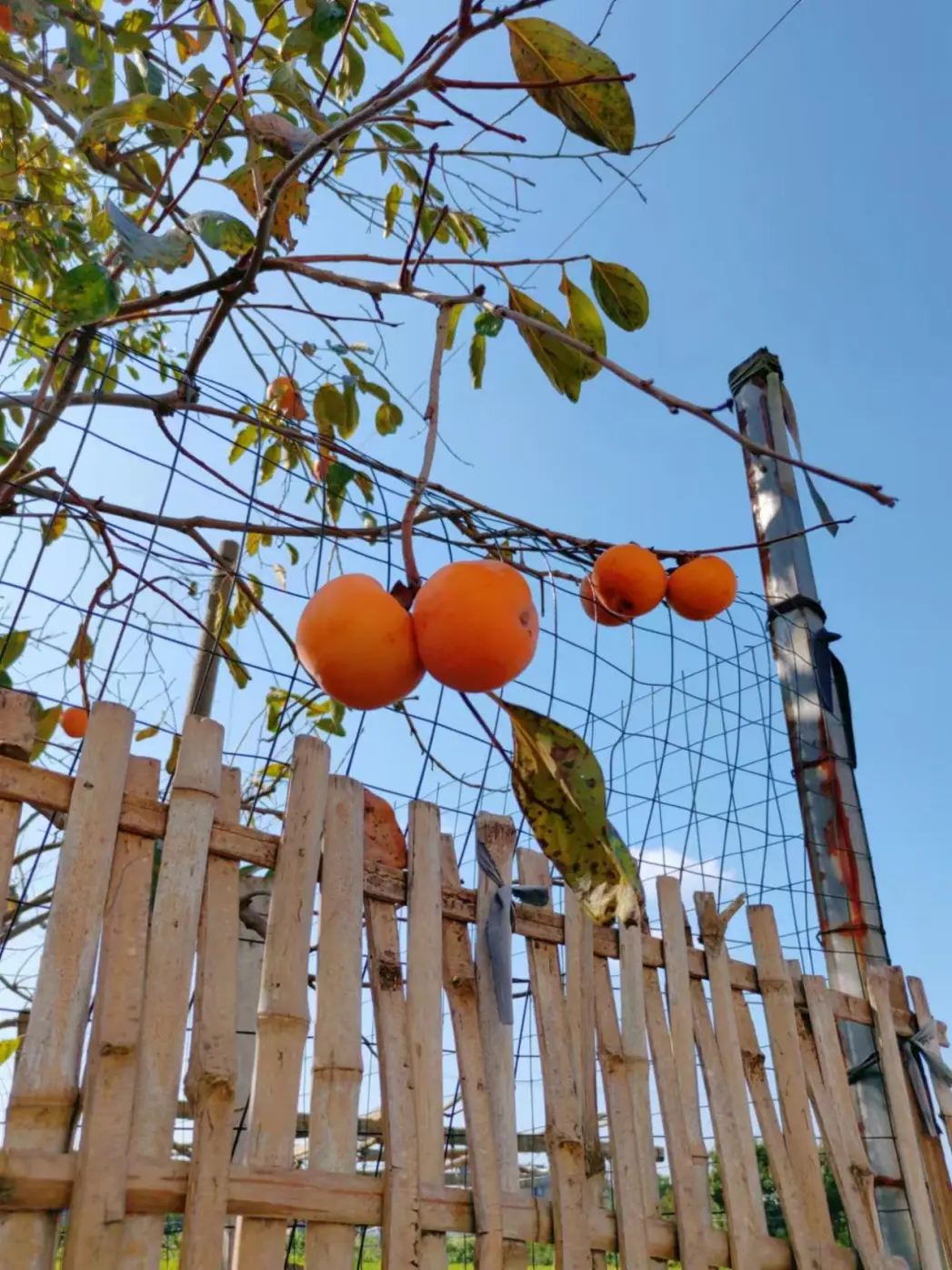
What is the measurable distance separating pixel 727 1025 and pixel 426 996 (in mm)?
670

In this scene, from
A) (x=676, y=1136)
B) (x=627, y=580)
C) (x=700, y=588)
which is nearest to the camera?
(x=627, y=580)

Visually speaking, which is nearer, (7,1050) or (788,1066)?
(7,1050)

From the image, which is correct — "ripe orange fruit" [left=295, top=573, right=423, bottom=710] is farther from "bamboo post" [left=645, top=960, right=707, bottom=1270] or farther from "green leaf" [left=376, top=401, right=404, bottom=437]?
"green leaf" [left=376, top=401, right=404, bottom=437]

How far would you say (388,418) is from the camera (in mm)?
2221

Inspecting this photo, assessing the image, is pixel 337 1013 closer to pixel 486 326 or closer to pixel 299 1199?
pixel 299 1199

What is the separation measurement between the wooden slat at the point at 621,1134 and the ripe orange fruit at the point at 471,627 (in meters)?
0.92

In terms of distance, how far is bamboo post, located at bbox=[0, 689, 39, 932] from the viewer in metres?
1.07

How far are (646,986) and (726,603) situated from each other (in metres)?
0.68

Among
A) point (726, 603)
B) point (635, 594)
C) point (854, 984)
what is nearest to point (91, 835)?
point (635, 594)

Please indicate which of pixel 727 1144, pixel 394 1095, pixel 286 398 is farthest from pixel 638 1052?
pixel 286 398

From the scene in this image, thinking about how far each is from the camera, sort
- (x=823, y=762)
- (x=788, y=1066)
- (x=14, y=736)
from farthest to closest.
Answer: (x=823, y=762), (x=788, y=1066), (x=14, y=736)

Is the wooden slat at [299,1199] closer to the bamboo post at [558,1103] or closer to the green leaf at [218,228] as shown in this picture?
the bamboo post at [558,1103]

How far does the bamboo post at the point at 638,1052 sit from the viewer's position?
1.46 metres

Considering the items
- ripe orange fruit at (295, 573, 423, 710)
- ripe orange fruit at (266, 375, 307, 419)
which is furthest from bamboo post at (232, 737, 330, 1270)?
ripe orange fruit at (266, 375, 307, 419)
